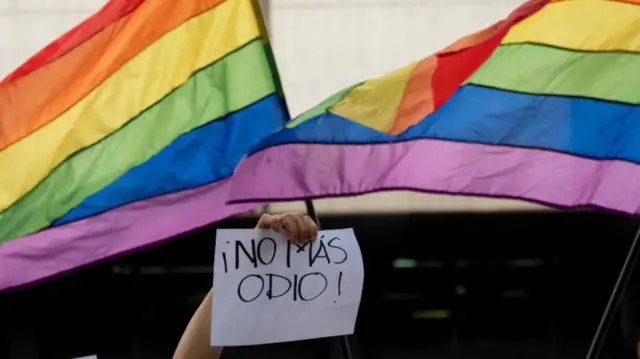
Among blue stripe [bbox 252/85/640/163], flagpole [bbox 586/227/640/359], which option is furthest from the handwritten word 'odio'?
flagpole [bbox 586/227/640/359]

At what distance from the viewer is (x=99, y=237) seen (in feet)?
11.6

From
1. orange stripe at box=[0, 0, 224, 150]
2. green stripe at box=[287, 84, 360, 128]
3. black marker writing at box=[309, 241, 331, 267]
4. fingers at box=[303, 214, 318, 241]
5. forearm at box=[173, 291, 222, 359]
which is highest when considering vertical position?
orange stripe at box=[0, 0, 224, 150]

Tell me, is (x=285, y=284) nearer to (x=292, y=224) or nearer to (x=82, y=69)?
(x=292, y=224)

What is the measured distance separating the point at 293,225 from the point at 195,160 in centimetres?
94

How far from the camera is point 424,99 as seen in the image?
3.50 meters

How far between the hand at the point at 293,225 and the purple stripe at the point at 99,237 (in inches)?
25.7

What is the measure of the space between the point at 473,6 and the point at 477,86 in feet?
12.5

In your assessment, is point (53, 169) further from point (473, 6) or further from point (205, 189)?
point (473, 6)

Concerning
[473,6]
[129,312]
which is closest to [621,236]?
[473,6]

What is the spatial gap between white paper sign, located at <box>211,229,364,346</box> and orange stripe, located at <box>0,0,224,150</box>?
120 centimetres

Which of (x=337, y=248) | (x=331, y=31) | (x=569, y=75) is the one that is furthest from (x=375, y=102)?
(x=331, y=31)

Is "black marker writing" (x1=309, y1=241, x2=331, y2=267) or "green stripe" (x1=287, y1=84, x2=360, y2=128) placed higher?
"green stripe" (x1=287, y1=84, x2=360, y2=128)

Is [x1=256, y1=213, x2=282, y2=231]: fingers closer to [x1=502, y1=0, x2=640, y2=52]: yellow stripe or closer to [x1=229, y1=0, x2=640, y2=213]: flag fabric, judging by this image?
[x1=229, y1=0, x2=640, y2=213]: flag fabric

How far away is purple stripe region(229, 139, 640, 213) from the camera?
127 inches
